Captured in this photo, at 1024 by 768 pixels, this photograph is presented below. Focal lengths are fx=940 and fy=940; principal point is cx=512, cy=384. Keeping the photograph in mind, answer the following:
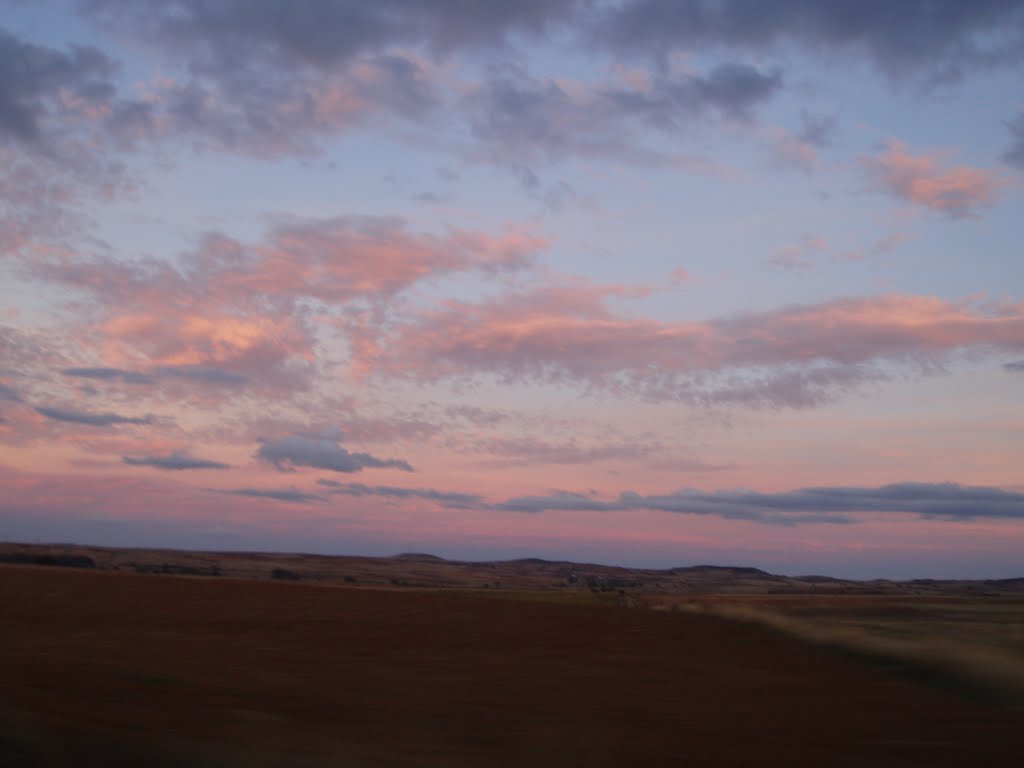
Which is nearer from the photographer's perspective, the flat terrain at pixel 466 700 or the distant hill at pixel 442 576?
the flat terrain at pixel 466 700

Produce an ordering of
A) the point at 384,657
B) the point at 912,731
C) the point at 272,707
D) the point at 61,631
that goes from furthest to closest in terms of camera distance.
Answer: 1. the point at 61,631
2. the point at 384,657
3. the point at 272,707
4. the point at 912,731

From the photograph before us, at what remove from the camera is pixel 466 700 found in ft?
42.5

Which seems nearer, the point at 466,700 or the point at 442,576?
the point at 466,700

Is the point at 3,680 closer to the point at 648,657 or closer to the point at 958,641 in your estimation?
the point at 648,657

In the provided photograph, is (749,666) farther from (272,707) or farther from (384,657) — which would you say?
(272,707)

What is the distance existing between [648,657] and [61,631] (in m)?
13.8

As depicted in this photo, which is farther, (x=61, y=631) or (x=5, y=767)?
(x=61, y=631)

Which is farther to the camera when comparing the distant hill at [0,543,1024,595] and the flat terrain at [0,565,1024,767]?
the distant hill at [0,543,1024,595]

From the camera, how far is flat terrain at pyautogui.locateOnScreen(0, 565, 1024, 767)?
9.35 m

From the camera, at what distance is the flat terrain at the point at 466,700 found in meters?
9.35

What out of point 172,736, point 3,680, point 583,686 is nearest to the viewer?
point 172,736

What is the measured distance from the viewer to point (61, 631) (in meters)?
22.1

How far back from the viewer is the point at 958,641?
57.1 feet

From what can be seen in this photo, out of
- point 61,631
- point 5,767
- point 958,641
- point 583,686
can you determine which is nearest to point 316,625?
point 61,631
